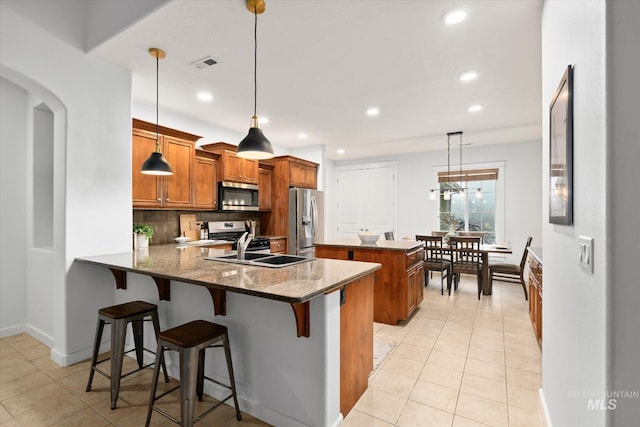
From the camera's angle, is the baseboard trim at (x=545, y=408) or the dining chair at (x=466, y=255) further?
the dining chair at (x=466, y=255)

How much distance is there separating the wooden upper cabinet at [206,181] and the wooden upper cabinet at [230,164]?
0.34 ft

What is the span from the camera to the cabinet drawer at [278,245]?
5.09 metres

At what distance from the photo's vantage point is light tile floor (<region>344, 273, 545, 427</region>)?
194 centimetres

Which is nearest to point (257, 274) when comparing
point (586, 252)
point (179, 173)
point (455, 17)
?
point (586, 252)

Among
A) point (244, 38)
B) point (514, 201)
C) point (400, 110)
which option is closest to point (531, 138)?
point (514, 201)

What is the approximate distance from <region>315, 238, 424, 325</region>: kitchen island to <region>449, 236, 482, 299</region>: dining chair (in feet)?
4.38

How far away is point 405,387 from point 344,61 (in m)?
2.82

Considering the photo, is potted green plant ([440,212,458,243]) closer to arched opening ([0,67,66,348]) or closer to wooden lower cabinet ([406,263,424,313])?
wooden lower cabinet ([406,263,424,313])

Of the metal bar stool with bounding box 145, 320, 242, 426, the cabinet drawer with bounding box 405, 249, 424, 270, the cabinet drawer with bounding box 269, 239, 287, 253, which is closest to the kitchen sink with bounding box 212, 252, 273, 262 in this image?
the metal bar stool with bounding box 145, 320, 242, 426

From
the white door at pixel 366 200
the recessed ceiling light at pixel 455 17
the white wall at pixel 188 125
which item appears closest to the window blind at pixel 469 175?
the white door at pixel 366 200

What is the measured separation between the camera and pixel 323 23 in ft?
7.34

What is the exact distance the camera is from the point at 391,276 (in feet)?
11.5
